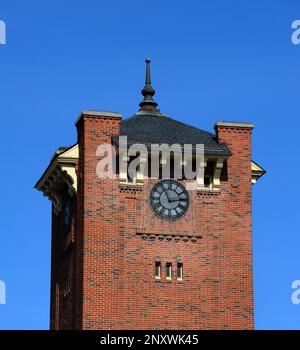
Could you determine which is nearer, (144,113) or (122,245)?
(122,245)

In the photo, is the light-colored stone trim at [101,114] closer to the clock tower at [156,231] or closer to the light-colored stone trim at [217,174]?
the clock tower at [156,231]

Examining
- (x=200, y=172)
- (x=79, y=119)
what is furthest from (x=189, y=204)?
(x=79, y=119)

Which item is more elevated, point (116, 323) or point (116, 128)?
point (116, 128)

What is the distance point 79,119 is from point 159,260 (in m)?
6.68

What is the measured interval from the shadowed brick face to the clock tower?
4 centimetres

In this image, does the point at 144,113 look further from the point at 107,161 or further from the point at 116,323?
the point at 116,323

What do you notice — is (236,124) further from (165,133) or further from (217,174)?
(165,133)

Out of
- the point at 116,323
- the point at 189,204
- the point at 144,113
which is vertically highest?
the point at 144,113

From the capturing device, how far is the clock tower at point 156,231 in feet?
220

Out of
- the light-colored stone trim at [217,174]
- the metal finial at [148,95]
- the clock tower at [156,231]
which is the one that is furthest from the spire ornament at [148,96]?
the light-colored stone trim at [217,174]

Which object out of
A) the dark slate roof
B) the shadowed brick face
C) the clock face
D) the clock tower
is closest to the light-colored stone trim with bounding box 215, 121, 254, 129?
the clock tower

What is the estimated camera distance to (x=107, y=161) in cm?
6800

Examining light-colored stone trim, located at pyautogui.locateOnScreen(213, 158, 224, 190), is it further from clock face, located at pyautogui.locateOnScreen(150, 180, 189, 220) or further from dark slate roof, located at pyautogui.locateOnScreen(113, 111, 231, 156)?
clock face, located at pyautogui.locateOnScreen(150, 180, 189, 220)

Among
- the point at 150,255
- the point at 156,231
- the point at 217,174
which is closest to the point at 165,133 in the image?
the point at 217,174
